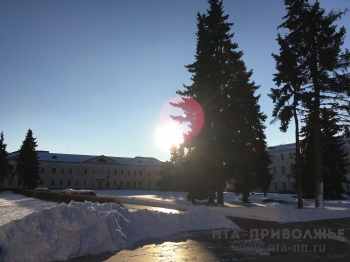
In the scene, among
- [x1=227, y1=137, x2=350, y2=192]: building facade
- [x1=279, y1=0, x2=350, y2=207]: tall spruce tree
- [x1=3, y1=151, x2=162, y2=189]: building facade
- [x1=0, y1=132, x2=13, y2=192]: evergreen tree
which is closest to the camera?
[x1=279, y1=0, x2=350, y2=207]: tall spruce tree

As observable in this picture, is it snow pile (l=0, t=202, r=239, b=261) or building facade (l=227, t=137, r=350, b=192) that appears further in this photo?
building facade (l=227, t=137, r=350, b=192)

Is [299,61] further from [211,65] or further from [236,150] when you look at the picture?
[236,150]

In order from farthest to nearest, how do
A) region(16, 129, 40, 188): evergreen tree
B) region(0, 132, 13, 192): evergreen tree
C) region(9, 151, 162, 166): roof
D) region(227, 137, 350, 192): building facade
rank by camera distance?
region(9, 151, 162, 166): roof → region(227, 137, 350, 192): building facade → region(16, 129, 40, 188): evergreen tree → region(0, 132, 13, 192): evergreen tree

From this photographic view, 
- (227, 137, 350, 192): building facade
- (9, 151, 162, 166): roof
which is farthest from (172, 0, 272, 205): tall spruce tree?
(9, 151, 162, 166): roof

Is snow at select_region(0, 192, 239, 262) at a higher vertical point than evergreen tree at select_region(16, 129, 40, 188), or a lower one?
lower

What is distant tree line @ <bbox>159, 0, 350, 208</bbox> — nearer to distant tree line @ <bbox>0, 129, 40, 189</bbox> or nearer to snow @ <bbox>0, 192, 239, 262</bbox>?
snow @ <bbox>0, 192, 239, 262</bbox>

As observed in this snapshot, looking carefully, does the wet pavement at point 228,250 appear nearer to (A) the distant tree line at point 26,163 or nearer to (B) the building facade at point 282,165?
(B) the building facade at point 282,165

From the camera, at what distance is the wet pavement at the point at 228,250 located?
7.68 m

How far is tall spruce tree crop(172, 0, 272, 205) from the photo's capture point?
24453 mm

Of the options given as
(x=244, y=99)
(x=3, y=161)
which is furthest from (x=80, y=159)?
(x=244, y=99)

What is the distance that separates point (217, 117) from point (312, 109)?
7.27m

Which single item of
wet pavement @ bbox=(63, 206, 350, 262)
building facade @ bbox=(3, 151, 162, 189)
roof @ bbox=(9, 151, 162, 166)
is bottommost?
wet pavement @ bbox=(63, 206, 350, 262)

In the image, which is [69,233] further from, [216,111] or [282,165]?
[282,165]

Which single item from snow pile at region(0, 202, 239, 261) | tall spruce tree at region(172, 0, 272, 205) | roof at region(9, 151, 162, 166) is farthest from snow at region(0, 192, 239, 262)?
roof at region(9, 151, 162, 166)
